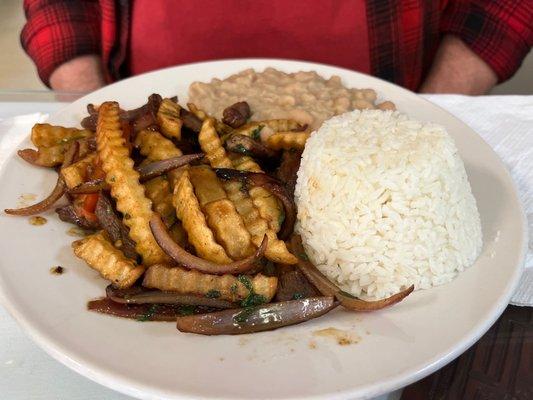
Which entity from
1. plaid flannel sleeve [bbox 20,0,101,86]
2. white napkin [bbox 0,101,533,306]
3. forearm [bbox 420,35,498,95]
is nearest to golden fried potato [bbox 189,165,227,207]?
white napkin [bbox 0,101,533,306]

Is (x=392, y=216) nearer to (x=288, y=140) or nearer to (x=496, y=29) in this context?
(x=288, y=140)

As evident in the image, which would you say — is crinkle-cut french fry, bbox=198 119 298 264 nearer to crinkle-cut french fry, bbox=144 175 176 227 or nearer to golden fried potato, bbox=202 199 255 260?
golden fried potato, bbox=202 199 255 260

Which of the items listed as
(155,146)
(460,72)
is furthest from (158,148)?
(460,72)

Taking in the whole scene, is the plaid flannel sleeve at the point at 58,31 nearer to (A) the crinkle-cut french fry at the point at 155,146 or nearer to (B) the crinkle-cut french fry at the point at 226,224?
(A) the crinkle-cut french fry at the point at 155,146

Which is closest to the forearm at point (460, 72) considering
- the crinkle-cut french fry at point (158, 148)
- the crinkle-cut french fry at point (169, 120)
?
the crinkle-cut french fry at point (169, 120)

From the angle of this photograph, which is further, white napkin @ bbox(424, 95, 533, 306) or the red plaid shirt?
the red plaid shirt

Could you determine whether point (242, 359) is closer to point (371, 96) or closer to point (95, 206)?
point (95, 206)
